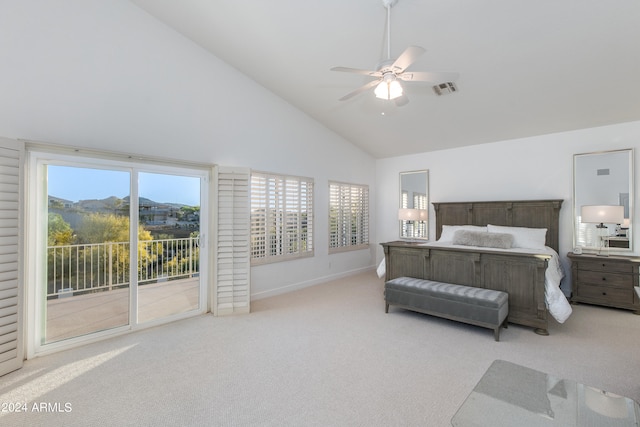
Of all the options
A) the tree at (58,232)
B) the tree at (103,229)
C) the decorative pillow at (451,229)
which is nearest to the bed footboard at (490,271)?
the decorative pillow at (451,229)

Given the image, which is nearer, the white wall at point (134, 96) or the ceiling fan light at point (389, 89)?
the ceiling fan light at point (389, 89)

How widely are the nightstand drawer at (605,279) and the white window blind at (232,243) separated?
4.90 meters

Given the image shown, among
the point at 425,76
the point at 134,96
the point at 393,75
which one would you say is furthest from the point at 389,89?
the point at 134,96

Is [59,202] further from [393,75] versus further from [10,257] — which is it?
[393,75]

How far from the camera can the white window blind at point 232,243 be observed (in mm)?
3963

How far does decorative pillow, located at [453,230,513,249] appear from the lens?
4.40 metres

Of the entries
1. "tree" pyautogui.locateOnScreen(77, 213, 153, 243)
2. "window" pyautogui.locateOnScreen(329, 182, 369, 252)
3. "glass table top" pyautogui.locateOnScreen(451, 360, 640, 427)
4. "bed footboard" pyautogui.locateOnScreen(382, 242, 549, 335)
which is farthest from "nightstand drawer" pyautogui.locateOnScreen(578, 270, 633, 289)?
"tree" pyautogui.locateOnScreen(77, 213, 153, 243)

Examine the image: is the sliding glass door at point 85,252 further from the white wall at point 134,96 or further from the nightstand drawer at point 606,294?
the nightstand drawer at point 606,294

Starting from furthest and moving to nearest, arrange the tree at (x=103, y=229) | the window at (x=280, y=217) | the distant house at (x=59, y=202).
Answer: the window at (x=280, y=217), the tree at (x=103, y=229), the distant house at (x=59, y=202)

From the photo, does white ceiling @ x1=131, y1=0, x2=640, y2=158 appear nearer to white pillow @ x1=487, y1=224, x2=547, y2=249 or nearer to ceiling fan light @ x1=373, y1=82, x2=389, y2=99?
ceiling fan light @ x1=373, y1=82, x2=389, y2=99

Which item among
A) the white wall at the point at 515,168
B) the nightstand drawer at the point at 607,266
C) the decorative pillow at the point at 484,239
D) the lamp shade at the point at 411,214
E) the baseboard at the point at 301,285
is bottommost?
the baseboard at the point at 301,285

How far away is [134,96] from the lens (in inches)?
135

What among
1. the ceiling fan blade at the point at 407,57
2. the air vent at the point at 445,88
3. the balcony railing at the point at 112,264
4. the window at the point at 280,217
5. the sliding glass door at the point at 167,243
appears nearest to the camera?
the ceiling fan blade at the point at 407,57

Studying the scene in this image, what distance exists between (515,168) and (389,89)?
3.91 m
